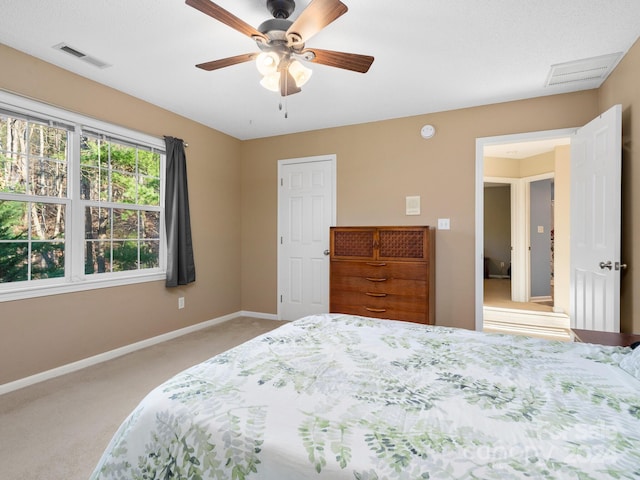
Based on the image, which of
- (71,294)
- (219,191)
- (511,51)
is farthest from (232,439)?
(219,191)

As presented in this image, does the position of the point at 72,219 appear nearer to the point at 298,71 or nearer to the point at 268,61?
the point at 268,61

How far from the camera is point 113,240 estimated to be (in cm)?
328

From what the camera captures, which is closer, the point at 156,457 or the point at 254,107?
the point at 156,457

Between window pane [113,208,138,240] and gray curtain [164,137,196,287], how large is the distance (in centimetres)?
32

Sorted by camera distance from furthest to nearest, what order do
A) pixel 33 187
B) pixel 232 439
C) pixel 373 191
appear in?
1. pixel 373 191
2. pixel 33 187
3. pixel 232 439

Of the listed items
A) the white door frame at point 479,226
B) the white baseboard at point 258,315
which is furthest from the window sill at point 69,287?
the white door frame at point 479,226

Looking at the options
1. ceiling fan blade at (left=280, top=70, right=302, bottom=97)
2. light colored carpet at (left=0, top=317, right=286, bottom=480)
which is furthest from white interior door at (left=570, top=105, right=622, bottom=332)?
light colored carpet at (left=0, top=317, right=286, bottom=480)

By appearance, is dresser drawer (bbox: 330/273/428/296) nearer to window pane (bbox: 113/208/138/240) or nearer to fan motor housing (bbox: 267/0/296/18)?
window pane (bbox: 113/208/138/240)

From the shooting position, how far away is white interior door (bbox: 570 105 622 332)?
7.97ft

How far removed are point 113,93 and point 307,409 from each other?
11.3 feet

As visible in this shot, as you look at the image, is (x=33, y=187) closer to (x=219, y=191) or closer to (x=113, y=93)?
(x=113, y=93)

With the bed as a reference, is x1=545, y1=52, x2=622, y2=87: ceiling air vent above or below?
above

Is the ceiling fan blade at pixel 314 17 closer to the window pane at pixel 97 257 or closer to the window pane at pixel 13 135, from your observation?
the window pane at pixel 13 135

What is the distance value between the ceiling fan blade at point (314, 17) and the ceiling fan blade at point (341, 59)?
131 millimetres
